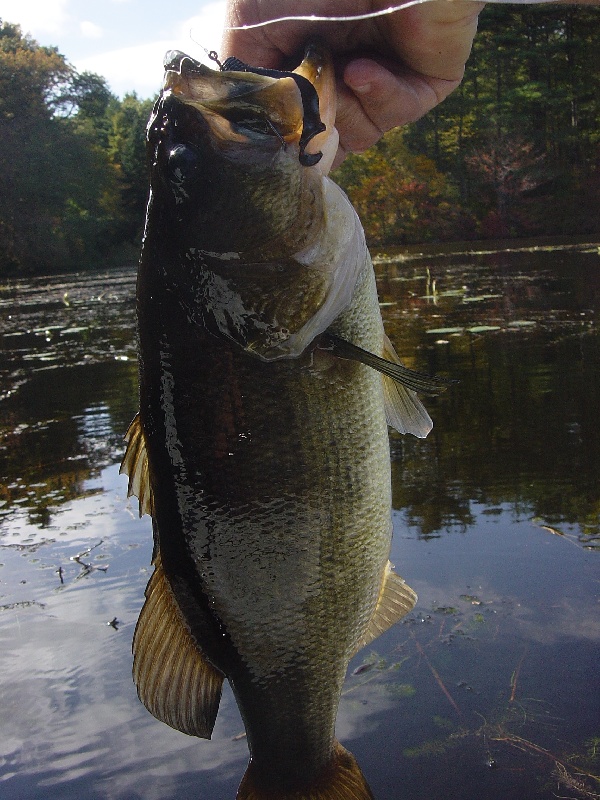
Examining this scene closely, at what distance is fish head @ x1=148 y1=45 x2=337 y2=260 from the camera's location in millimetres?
2010

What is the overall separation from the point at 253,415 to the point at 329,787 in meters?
1.05

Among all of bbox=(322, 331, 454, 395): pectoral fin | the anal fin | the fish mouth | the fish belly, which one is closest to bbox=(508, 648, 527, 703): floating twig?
the fish belly

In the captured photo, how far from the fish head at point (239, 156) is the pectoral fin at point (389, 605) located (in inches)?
39.4

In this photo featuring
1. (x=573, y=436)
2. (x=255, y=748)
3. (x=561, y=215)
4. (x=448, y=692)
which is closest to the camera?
(x=255, y=748)

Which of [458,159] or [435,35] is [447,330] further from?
[458,159]

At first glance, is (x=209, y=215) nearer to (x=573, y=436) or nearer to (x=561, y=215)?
(x=573, y=436)

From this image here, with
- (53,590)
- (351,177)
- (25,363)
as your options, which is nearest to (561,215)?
(351,177)

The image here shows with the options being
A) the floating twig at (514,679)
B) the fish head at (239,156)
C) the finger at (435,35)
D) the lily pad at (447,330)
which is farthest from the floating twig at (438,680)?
the lily pad at (447,330)

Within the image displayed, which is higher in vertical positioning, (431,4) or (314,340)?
(431,4)

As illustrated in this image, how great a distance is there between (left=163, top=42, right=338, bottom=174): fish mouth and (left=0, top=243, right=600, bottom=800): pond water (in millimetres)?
2244

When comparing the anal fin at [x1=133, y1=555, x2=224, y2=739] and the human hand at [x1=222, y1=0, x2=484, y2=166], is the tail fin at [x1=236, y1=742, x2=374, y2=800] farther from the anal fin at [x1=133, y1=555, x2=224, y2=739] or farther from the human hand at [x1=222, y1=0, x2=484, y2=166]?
the human hand at [x1=222, y1=0, x2=484, y2=166]

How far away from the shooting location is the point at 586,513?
4719mm

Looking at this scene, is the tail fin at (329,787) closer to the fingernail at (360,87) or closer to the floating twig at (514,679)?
the floating twig at (514,679)

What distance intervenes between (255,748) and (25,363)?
39.1 feet
